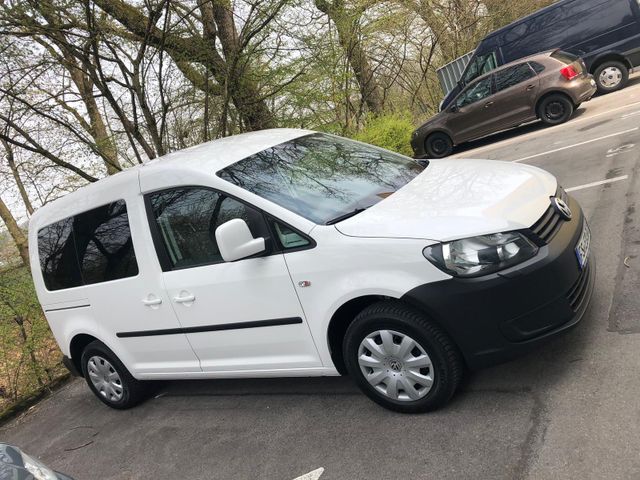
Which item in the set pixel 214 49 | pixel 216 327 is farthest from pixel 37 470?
pixel 214 49

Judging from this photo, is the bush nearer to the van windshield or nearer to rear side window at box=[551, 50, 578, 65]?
rear side window at box=[551, 50, 578, 65]

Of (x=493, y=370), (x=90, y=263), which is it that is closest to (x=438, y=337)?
(x=493, y=370)

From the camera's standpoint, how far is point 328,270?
3.16 meters

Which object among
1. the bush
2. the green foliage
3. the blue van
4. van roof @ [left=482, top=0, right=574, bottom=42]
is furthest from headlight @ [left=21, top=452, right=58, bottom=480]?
van roof @ [left=482, top=0, right=574, bottom=42]

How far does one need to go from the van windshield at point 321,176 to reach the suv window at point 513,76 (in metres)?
7.80

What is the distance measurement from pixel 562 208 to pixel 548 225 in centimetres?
29

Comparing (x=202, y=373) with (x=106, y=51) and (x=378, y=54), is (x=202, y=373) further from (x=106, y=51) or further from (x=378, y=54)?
(x=378, y=54)

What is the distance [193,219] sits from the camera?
149 inches

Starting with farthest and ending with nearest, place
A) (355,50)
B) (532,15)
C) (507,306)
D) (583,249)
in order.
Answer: (355,50) < (532,15) < (583,249) < (507,306)

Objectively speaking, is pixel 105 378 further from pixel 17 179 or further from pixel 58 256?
pixel 17 179

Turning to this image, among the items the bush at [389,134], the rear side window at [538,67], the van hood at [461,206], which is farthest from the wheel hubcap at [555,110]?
the van hood at [461,206]

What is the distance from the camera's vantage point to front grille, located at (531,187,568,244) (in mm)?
3037

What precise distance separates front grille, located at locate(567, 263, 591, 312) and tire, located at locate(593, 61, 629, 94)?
1017cm

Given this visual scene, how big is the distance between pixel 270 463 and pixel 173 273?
1.41 metres
